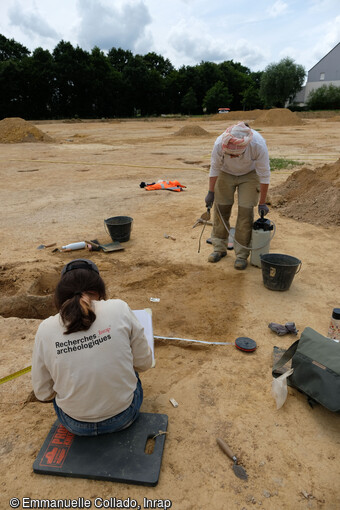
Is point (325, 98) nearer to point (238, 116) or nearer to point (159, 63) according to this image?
point (238, 116)

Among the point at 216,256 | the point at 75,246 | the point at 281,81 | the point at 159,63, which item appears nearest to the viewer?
the point at 216,256

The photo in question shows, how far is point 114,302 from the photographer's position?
1.93 m

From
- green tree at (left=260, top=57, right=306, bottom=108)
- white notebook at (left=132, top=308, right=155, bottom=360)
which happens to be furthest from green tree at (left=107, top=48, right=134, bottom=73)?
white notebook at (left=132, top=308, right=155, bottom=360)

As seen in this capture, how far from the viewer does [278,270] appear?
3977 millimetres

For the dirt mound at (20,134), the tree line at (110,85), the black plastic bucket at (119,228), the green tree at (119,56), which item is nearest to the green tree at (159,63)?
the tree line at (110,85)

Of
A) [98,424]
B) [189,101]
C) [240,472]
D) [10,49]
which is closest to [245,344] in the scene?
[240,472]

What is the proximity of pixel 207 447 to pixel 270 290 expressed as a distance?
235 cm

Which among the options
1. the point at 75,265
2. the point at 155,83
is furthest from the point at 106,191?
the point at 155,83

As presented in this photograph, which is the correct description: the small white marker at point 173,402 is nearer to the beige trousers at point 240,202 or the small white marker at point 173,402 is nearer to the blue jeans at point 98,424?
the blue jeans at point 98,424

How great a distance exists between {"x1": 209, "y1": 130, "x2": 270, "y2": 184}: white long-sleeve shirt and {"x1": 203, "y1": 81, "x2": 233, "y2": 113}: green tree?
5284cm

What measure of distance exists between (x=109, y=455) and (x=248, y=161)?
355 centimetres

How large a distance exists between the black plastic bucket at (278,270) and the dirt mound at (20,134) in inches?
807

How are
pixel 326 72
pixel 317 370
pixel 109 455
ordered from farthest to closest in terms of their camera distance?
1. pixel 326 72
2. pixel 317 370
3. pixel 109 455

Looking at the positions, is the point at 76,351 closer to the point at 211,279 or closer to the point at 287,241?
the point at 211,279
